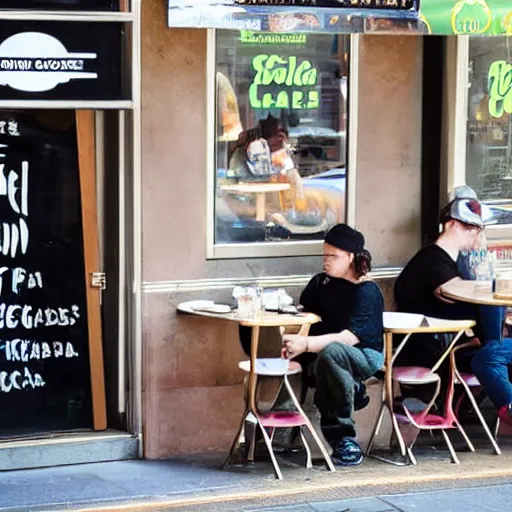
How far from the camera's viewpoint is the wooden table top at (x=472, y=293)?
→ 7.64 m

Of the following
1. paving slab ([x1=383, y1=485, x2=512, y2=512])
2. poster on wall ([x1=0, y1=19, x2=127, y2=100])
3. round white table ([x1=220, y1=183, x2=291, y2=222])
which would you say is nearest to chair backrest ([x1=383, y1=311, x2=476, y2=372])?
paving slab ([x1=383, y1=485, x2=512, y2=512])

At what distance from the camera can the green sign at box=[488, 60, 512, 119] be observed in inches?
341

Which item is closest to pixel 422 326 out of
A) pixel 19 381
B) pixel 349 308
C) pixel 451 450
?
pixel 349 308

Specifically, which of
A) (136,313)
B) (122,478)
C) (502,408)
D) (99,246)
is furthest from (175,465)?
(502,408)

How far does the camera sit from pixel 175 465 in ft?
25.2

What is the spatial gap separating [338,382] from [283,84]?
197 centimetres

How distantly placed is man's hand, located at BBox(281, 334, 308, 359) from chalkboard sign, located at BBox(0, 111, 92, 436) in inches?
52.8

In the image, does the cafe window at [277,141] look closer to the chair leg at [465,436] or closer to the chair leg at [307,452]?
the chair leg at [307,452]

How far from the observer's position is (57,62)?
23.8ft

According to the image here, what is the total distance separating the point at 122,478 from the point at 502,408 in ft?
7.72

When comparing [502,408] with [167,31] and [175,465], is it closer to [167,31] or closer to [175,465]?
[175,465]

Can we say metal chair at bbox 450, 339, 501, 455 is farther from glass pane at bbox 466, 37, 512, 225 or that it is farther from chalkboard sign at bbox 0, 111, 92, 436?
chalkboard sign at bbox 0, 111, 92, 436

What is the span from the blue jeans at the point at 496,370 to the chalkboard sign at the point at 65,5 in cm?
305

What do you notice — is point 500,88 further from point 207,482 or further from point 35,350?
point 35,350
